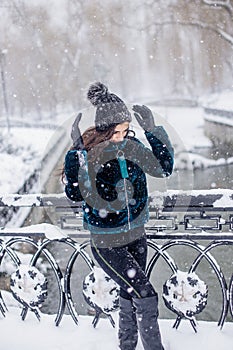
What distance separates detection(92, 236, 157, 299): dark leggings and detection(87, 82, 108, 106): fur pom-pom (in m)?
0.75

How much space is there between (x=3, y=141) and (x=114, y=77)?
1024cm

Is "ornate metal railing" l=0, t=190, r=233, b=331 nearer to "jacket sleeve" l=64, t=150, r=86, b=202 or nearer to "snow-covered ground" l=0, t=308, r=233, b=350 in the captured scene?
"snow-covered ground" l=0, t=308, r=233, b=350

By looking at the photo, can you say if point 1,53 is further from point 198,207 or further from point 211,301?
point 198,207

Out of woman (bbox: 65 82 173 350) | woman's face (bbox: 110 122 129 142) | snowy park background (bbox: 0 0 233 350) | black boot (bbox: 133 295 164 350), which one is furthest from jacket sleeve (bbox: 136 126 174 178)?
snowy park background (bbox: 0 0 233 350)

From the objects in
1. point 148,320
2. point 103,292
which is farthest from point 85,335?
point 148,320

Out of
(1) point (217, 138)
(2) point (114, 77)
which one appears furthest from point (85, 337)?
(2) point (114, 77)

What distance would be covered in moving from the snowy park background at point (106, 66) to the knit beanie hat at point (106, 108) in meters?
10.5

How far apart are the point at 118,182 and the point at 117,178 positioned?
2 cm

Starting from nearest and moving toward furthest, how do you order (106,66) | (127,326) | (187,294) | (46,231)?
(127,326) → (187,294) → (46,231) → (106,66)

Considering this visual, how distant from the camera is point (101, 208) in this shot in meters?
2.49

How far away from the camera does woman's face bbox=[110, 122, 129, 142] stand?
2.47 meters

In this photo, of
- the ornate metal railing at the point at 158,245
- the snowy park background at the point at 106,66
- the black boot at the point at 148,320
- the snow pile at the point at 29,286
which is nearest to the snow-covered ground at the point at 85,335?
the ornate metal railing at the point at 158,245

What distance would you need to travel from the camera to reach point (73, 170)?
2.44 meters

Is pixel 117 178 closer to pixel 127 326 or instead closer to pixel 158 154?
pixel 158 154
